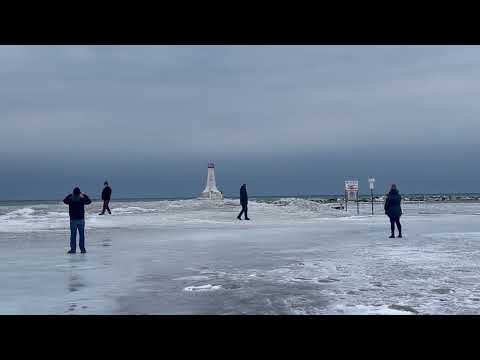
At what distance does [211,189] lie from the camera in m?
58.6

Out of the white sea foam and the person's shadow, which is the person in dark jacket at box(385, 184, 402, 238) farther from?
the white sea foam

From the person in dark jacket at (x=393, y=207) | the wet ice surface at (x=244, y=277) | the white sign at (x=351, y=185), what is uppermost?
the white sign at (x=351, y=185)

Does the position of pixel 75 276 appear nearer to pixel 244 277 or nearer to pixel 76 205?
pixel 244 277

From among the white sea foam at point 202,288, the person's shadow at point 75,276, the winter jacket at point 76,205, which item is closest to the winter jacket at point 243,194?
the winter jacket at point 76,205

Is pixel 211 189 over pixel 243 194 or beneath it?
over

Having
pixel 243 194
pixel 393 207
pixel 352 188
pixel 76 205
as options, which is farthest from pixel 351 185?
pixel 76 205

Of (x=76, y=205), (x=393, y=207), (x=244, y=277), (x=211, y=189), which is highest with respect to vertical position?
(x=211, y=189)

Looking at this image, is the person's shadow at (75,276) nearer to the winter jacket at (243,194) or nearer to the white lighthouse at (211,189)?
the winter jacket at (243,194)

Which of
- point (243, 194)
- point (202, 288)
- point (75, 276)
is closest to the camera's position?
point (202, 288)

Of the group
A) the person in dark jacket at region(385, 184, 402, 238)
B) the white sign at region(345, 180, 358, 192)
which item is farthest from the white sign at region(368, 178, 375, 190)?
the person in dark jacket at region(385, 184, 402, 238)

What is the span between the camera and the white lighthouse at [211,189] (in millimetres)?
57969

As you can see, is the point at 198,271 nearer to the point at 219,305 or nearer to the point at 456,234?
the point at 219,305
